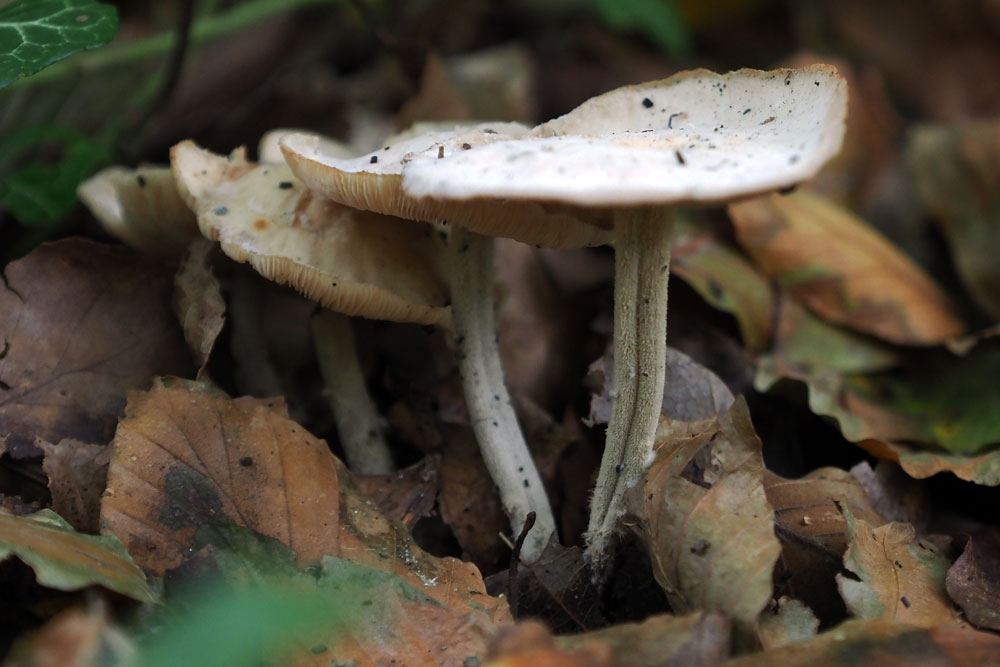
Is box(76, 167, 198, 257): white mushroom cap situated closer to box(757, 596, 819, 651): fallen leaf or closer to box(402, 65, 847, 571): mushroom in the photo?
box(402, 65, 847, 571): mushroom

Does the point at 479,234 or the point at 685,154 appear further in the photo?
the point at 479,234

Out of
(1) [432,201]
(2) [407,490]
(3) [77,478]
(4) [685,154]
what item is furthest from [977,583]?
(3) [77,478]

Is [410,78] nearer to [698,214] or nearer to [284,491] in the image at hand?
[698,214]

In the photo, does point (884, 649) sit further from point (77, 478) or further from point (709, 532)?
point (77, 478)

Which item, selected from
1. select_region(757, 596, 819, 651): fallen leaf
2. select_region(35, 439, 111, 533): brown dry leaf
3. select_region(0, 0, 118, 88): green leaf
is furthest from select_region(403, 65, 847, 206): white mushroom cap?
select_region(0, 0, 118, 88): green leaf

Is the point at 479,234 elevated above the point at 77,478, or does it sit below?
above
